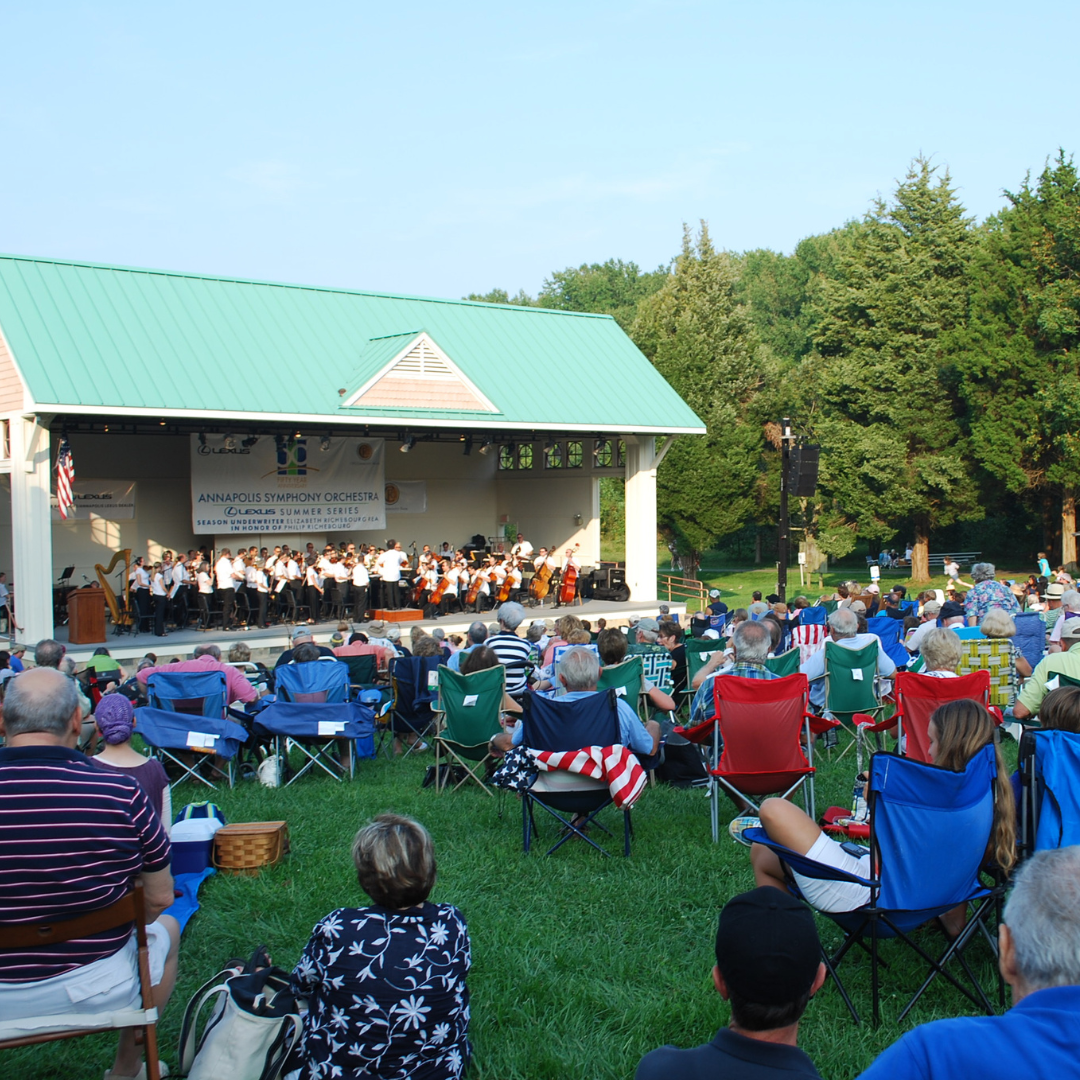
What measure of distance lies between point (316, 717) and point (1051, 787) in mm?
4700

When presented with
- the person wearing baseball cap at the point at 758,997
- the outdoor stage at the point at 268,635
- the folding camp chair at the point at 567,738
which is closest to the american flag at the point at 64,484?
the outdoor stage at the point at 268,635

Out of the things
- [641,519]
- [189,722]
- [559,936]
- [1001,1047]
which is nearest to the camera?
[1001,1047]

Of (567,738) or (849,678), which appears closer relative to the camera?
(567,738)

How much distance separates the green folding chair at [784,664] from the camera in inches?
262

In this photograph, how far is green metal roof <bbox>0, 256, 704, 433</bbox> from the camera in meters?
14.9

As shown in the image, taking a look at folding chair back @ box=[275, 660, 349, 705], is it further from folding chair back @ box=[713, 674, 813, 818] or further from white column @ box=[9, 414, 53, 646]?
white column @ box=[9, 414, 53, 646]

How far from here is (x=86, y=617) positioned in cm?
1478

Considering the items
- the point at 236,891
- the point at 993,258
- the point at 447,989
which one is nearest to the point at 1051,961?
the point at 447,989

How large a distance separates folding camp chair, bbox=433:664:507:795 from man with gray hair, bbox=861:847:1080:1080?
4919mm

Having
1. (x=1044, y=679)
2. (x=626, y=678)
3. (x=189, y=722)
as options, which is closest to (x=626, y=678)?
(x=626, y=678)

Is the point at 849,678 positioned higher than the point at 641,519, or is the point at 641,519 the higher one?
the point at 641,519

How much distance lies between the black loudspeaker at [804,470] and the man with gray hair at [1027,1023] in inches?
584

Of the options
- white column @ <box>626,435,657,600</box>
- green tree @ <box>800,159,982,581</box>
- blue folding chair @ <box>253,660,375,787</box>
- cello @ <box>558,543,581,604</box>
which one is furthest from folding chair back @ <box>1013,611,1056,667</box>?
green tree @ <box>800,159,982,581</box>

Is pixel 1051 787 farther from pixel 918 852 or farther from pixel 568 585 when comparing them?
pixel 568 585
